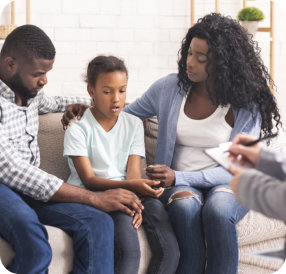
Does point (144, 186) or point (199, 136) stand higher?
point (199, 136)

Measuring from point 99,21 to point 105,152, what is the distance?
1.60 metres

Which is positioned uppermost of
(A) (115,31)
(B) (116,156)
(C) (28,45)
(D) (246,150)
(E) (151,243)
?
(A) (115,31)

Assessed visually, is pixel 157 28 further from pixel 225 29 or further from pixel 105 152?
pixel 105 152

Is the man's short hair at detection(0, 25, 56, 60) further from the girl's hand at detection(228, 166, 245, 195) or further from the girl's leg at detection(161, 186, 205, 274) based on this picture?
the girl's hand at detection(228, 166, 245, 195)

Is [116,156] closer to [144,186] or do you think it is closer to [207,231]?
[144,186]

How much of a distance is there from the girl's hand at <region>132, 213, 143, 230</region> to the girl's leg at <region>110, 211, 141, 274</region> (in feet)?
0.09

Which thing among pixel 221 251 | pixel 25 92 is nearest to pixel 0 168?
pixel 25 92

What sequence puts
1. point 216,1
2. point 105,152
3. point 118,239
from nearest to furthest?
point 118,239 → point 105,152 → point 216,1

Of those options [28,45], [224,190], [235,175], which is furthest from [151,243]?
[28,45]

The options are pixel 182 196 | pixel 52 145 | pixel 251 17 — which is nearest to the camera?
pixel 182 196

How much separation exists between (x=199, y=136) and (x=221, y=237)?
1.39ft

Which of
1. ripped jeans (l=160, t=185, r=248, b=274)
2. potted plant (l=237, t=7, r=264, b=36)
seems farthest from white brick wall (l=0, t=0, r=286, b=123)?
ripped jeans (l=160, t=185, r=248, b=274)

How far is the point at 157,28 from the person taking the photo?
10.5ft

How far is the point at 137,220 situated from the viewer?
1604mm
